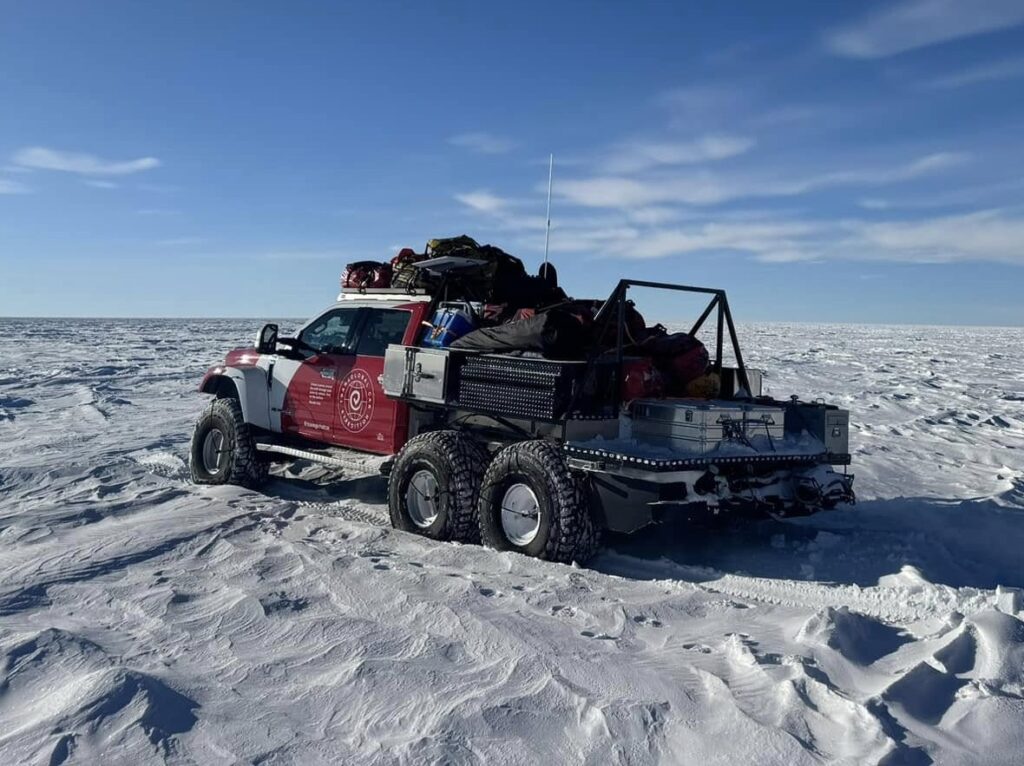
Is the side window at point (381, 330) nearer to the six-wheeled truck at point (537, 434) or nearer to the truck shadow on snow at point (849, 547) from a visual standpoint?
the six-wheeled truck at point (537, 434)

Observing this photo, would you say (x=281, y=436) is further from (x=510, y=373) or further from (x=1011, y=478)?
(x=1011, y=478)

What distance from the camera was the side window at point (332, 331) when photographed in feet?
25.0

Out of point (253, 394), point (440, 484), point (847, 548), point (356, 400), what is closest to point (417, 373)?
point (440, 484)

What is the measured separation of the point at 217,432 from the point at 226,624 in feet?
14.4

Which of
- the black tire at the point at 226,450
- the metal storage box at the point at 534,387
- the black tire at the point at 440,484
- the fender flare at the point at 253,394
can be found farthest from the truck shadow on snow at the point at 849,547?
the fender flare at the point at 253,394

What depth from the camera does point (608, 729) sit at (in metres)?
3.28

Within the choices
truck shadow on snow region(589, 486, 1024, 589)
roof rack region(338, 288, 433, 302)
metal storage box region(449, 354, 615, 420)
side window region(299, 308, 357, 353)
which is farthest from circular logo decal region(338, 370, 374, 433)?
truck shadow on snow region(589, 486, 1024, 589)

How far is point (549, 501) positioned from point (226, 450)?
152 inches

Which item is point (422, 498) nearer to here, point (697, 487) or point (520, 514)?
point (520, 514)

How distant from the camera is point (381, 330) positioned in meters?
7.35

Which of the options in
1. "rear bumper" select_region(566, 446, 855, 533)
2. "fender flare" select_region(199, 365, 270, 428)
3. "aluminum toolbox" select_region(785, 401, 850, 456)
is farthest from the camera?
"fender flare" select_region(199, 365, 270, 428)

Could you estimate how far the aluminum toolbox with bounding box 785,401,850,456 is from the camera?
20.6ft

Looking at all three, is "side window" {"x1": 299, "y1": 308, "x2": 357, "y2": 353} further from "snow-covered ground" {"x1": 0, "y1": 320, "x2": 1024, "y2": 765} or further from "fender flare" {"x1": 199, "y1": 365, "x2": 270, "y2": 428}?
"snow-covered ground" {"x1": 0, "y1": 320, "x2": 1024, "y2": 765}

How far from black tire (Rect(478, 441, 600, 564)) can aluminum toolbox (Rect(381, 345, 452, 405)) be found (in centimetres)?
82
